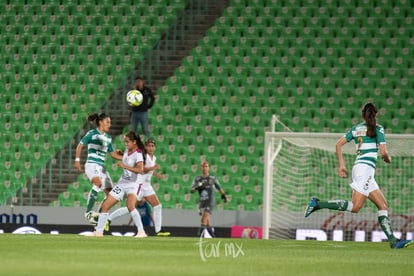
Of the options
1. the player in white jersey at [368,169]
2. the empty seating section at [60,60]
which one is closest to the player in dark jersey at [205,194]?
the empty seating section at [60,60]

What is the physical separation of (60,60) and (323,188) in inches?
296

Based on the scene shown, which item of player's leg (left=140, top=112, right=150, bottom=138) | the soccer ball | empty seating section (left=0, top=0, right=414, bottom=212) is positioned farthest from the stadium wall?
the soccer ball

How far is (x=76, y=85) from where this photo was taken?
80.6 feet

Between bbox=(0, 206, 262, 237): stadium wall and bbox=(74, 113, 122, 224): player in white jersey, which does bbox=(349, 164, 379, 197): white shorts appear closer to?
bbox=(74, 113, 122, 224): player in white jersey

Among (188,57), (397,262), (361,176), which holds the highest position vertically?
(188,57)

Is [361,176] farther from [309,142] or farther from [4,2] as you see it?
[4,2]

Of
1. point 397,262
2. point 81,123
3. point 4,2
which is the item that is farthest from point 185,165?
point 397,262

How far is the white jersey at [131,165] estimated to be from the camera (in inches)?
609

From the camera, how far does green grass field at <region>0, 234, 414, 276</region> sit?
8891 mm

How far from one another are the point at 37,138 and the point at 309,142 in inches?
283

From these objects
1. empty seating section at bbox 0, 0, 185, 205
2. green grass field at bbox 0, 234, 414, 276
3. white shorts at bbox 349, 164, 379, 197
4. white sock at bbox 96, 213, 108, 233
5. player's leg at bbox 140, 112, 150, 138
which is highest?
empty seating section at bbox 0, 0, 185, 205

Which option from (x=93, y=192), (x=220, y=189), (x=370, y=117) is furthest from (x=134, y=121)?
(x=370, y=117)

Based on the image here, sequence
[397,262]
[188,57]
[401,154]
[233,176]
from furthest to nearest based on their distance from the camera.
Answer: [188,57]
[233,176]
[401,154]
[397,262]

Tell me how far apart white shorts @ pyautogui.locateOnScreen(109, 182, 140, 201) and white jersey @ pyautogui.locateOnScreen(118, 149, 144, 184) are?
0.06m
